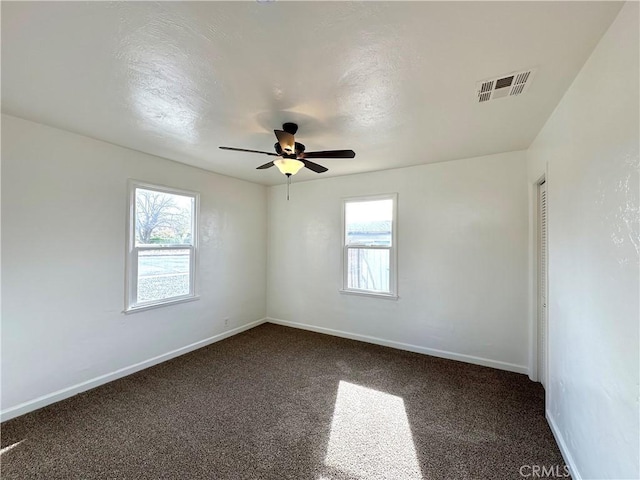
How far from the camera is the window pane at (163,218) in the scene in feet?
10.7

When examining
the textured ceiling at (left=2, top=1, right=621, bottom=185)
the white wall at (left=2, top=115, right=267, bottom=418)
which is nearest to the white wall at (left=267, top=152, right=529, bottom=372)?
the textured ceiling at (left=2, top=1, right=621, bottom=185)

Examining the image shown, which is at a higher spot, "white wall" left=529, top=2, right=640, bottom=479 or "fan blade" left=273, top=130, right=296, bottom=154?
"fan blade" left=273, top=130, right=296, bottom=154

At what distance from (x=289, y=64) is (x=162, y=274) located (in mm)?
3046

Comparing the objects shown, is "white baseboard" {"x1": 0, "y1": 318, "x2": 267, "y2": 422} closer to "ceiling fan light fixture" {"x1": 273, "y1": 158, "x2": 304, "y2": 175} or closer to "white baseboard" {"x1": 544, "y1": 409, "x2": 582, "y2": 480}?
"ceiling fan light fixture" {"x1": 273, "y1": 158, "x2": 304, "y2": 175}

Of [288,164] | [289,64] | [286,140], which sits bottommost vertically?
[288,164]

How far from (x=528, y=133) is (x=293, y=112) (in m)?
2.35

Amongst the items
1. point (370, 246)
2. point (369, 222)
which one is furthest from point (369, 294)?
point (369, 222)

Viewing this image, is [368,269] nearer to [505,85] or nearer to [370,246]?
[370,246]

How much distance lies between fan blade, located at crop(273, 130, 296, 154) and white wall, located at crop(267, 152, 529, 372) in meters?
2.09

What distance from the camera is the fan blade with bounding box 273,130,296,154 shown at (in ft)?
6.99

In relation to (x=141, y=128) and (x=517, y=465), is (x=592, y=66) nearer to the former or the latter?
(x=517, y=465)

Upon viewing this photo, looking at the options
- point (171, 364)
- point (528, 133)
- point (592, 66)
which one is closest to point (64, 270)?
point (171, 364)

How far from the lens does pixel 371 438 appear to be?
2.10 m

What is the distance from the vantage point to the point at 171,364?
3342 millimetres
